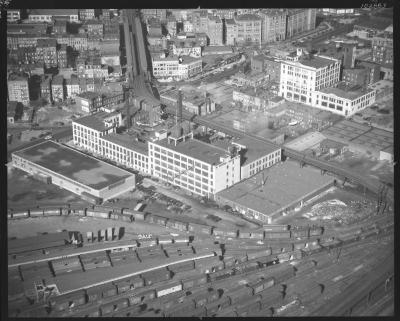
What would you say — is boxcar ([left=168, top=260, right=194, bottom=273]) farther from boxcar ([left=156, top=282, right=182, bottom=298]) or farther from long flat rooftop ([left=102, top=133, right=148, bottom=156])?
long flat rooftop ([left=102, top=133, right=148, bottom=156])

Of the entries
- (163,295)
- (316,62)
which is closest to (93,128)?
(163,295)

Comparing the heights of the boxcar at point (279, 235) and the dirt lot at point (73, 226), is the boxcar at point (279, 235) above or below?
below

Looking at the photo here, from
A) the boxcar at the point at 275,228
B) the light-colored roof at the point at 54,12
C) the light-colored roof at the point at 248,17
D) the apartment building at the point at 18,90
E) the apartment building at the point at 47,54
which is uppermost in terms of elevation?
the light-colored roof at the point at 54,12

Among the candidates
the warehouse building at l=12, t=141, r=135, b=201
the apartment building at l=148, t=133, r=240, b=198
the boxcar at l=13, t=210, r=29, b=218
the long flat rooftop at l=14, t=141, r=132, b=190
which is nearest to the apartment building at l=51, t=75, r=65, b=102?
the long flat rooftop at l=14, t=141, r=132, b=190

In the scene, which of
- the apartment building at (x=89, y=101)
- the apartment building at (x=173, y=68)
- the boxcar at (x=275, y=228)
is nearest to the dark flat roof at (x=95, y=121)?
the apartment building at (x=89, y=101)

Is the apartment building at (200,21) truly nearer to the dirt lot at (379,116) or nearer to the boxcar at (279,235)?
the dirt lot at (379,116)

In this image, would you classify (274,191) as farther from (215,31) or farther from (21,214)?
(215,31)
